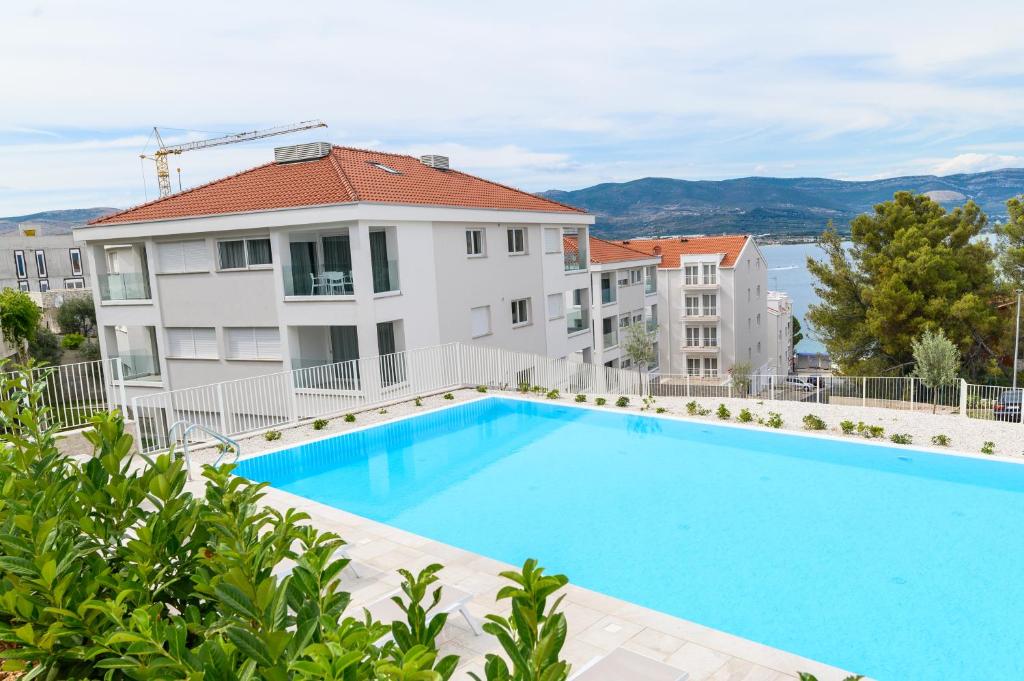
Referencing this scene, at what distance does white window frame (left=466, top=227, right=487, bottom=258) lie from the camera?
25984 mm

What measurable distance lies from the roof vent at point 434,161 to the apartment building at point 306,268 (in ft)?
3.27

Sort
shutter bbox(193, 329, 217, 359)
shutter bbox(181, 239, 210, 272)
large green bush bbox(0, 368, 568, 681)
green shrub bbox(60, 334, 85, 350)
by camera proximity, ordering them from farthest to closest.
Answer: green shrub bbox(60, 334, 85, 350)
shutter bbox(193, 329, 217, 359)
shutter bbox(181, 239, 210, 272)
large green bush bbox(0, 368, 568, 681)

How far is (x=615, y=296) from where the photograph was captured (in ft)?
144

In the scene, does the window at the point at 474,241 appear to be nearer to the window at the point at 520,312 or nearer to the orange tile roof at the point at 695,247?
the window at the point at 520,312

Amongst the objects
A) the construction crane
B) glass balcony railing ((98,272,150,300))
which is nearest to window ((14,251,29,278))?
the construction crane

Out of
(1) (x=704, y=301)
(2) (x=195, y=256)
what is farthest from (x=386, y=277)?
(1) (x=704, y=301)

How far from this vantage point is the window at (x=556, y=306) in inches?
1220

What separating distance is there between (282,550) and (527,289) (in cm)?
2651

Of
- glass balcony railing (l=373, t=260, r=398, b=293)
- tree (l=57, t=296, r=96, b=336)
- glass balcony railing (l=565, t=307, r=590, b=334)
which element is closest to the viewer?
glass balcony railing (l=373, t=260, r=398, b=293)

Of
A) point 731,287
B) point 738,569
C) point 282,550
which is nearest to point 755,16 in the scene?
point 738,569

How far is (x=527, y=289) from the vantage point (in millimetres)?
29094

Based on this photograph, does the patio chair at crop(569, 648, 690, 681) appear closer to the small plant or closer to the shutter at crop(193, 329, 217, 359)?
the small plant

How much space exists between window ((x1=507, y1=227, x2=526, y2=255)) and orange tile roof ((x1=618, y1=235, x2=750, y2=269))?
27.4 metres

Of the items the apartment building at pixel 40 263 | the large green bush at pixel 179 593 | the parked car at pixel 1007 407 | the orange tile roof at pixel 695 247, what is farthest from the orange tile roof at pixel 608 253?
the apartment building at pixel 40 263
